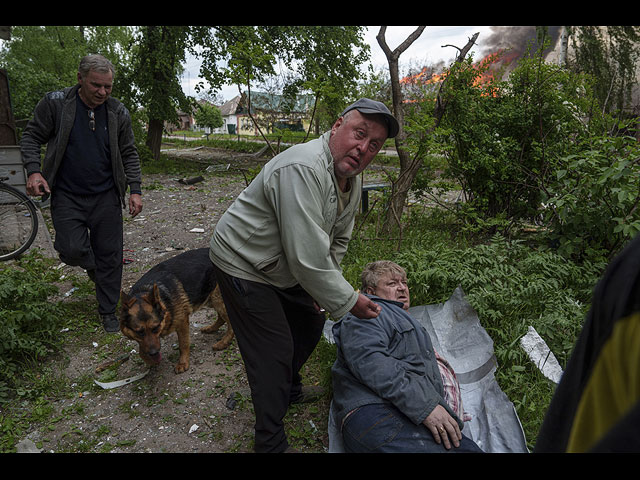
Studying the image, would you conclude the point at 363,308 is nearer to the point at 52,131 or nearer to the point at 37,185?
the point at 37,185

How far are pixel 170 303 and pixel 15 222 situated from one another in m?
4.32

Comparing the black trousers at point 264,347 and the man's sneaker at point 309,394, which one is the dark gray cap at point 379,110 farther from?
the man's sneaker at point 309,394

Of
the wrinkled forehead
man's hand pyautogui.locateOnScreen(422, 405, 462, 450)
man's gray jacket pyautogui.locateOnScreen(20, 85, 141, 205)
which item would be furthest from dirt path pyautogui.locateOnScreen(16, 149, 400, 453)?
man's gray jacket pyautogui.locateOnScreen(20, 85, 141, 205)

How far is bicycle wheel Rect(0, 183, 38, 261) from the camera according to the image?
608 cm

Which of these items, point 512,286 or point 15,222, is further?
point 15,222

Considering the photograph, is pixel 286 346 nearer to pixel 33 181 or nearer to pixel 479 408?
pixel 479 408

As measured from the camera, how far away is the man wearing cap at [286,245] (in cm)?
217

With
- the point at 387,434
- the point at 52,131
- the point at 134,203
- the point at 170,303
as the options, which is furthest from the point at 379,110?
the point at 52,131

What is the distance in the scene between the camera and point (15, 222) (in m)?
6.43

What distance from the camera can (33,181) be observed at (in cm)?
381

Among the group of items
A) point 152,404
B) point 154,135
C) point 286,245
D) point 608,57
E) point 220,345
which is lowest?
point 152,404

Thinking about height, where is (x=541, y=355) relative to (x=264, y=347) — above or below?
below

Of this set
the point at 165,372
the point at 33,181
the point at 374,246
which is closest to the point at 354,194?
the point at 165,372
